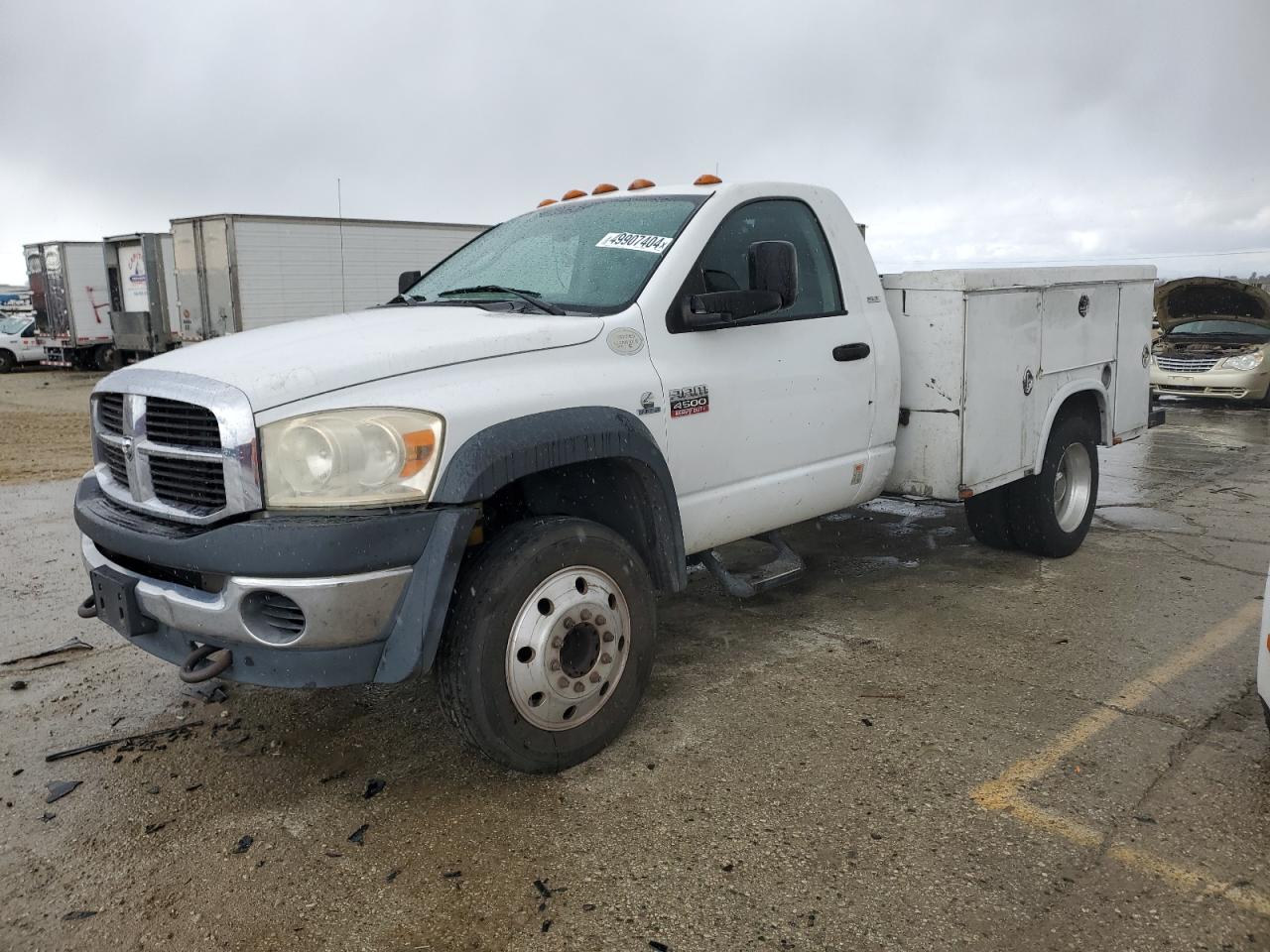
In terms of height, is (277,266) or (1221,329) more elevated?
(277,266)

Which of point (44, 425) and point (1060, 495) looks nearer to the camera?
point (1060, 495)

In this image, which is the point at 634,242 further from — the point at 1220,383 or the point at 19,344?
the point at 19,344

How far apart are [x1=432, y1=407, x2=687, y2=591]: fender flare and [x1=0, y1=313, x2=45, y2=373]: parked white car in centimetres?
2477

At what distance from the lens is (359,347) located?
10.6ft

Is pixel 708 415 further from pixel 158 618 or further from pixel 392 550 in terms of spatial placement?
pixel 158 618

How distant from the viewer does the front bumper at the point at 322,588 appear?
2.86 m

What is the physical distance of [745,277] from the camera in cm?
421

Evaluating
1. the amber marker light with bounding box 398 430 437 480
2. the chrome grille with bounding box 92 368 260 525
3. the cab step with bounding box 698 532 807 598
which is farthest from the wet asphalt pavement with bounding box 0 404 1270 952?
the amber marker light with bounding box 398 430 437 480

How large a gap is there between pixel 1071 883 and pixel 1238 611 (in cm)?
285

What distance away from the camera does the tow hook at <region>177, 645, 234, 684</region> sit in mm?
2969

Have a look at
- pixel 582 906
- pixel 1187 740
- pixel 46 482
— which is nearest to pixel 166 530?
pixel 582 906

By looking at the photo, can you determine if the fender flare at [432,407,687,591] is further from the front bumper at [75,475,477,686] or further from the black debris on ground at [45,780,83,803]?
the black debris on ground at [45,780,83,803]

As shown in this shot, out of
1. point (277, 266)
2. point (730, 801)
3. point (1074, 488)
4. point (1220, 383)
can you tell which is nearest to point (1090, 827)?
point (730, 801)

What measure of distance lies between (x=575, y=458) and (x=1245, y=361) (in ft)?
42.8
